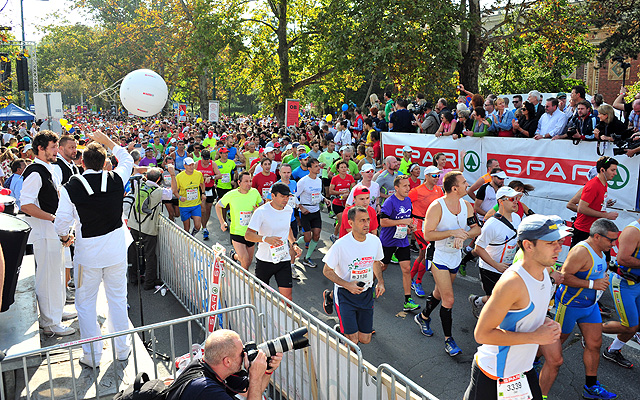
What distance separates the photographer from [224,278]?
19.1ft

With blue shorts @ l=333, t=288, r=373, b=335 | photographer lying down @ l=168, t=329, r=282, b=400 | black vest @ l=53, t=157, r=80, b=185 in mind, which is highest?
black vest @ l=53, t=157, r=80, b=185

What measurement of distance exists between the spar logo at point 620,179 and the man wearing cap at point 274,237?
5312 mm

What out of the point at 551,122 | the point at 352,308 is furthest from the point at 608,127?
the point at 352,308

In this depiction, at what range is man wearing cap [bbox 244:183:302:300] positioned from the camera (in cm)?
611

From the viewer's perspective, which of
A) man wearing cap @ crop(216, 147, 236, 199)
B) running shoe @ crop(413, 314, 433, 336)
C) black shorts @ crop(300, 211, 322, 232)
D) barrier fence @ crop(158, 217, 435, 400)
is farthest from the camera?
man wearing cap @ crop(216, 147, 236, 199)

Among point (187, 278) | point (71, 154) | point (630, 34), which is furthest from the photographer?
point (630, 34)

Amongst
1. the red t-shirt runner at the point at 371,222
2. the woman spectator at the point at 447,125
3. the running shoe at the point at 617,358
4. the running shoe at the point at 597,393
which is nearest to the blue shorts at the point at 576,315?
the running shoe at the point at 597,393

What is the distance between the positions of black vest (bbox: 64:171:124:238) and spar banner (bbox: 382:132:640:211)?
7281 mm

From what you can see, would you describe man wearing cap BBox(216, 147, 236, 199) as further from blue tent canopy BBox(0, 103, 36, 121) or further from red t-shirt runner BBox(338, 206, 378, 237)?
blue tent canopy BBox(0, 103, 36, 121)

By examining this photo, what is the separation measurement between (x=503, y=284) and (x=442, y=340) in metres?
3.21

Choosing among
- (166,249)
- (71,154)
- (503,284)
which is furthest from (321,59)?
(503,284)

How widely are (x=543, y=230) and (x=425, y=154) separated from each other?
8.73 metres

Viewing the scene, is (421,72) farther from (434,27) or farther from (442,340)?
(442,340)

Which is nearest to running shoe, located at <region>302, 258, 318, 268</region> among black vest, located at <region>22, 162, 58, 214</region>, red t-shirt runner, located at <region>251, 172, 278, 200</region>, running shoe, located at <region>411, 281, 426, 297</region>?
red t-shirt runner, located at <region>251, 172, 278, 200</region>
